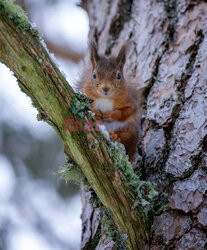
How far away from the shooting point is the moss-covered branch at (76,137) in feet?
3.53

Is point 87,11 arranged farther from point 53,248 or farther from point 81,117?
point 53,248

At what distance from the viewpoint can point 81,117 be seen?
1.20 m

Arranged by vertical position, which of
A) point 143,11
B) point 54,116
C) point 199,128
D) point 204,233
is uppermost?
point 143,11

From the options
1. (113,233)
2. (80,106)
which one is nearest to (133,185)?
(113,233)

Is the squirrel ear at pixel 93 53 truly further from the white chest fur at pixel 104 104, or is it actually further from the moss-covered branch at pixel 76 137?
the moss-covered branch at pixel 76 137

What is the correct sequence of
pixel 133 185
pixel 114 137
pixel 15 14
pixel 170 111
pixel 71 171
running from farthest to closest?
pixel 114 137 → pixel 170 111 → pixel 71 171 → pixel 133 185 → pixel 15 14

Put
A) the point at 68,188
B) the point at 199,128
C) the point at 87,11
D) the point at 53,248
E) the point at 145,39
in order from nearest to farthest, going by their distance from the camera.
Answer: the point at 199,128, the point at 145,39, the point at 87,11, the point at 53,248, the point at 68,188

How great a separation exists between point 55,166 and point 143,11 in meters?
2.04

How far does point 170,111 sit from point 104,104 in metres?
0.58

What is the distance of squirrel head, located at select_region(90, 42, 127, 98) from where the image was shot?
2.04 m

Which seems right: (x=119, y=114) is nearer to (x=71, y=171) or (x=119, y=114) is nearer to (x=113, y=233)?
(x=71, y=171)

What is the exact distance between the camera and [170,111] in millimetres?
1653

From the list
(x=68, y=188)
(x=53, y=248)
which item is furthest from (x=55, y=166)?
(x=53, y=248)

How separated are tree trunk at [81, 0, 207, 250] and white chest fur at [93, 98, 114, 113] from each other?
25 cm
